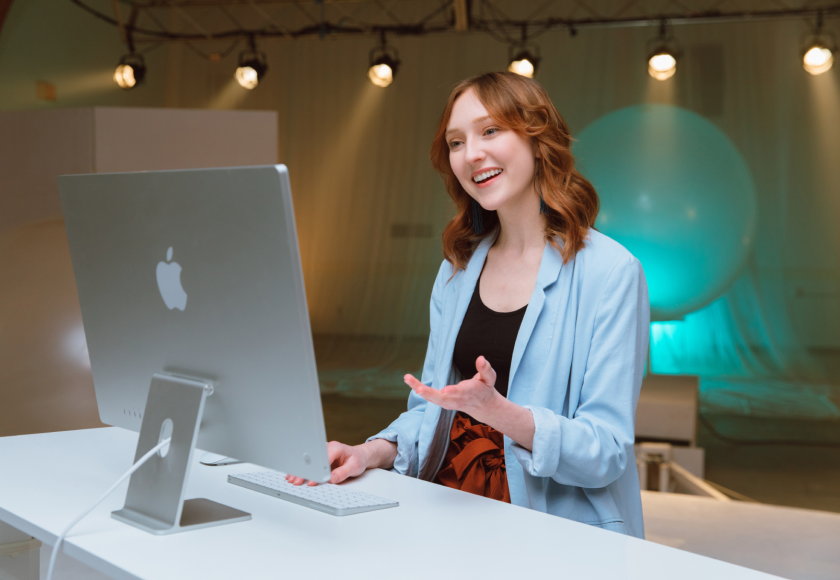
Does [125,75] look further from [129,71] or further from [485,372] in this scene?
[485,372]

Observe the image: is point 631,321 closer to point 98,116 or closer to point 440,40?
point 98,116

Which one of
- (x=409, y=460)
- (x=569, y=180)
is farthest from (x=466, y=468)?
(x=569, y=180)

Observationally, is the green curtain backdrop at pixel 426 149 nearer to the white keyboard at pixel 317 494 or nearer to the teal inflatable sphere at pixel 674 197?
the teal inflatable sphere at pixel 674 197

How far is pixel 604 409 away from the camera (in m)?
1.13

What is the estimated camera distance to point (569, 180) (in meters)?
1.32

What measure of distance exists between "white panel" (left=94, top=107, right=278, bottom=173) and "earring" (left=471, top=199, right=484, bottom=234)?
79.3 inches

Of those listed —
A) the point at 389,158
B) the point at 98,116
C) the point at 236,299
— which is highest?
the point at 389,158

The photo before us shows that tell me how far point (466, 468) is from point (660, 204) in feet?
23.2

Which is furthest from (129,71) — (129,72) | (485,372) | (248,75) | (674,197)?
(485,372)

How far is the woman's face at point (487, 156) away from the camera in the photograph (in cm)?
127

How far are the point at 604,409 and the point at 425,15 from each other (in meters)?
8.18

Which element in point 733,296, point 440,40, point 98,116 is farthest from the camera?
point 440,40

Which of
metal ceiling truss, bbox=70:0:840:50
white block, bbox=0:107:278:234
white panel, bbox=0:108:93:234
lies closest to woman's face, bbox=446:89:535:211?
white block, bbox=0:107:278:234

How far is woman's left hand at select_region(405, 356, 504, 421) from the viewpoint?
912 mm
